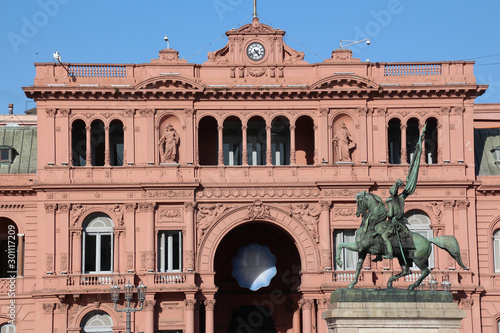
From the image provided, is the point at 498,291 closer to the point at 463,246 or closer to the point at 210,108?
the point at 463,246

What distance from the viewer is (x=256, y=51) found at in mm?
67375

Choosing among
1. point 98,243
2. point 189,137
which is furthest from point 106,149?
point 98,243

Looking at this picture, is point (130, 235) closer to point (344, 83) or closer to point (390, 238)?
point (344, 83)

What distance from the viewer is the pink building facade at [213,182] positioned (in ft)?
212

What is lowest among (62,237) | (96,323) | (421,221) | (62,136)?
(96,323)

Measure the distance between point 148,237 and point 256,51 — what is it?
541 inches

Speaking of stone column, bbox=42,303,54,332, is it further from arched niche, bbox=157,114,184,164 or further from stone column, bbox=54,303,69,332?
arched niche, bbox=157,114,184,164

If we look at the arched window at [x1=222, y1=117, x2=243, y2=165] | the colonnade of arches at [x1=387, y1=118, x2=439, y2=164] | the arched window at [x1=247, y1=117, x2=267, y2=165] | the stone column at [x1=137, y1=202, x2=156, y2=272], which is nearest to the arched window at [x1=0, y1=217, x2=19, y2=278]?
the stone column at [x1=137, y1=202, x2=156, y2=272]

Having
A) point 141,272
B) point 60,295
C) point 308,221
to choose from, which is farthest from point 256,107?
point 60,295

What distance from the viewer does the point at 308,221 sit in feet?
216

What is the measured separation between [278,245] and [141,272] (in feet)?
37.0

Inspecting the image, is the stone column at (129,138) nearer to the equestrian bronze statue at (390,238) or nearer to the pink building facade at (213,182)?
the pink building facade at (213,182)

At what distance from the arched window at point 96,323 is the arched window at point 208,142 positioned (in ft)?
39.3

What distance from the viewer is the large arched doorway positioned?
71000mm
